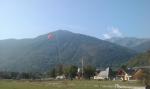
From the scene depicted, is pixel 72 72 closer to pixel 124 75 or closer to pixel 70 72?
pixel 70 72

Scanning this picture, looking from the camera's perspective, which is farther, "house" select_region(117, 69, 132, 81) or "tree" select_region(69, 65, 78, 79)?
"tree" select_region(69, 65, 78, 79)

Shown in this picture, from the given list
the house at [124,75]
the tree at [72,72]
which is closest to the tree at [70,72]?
the tree at [72,72]

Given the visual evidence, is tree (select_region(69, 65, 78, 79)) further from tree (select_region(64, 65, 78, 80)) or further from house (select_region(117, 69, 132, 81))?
house (select_region(117, 69, 132, 81))

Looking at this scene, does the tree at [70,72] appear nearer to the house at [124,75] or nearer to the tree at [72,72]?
the tree at [72,72]

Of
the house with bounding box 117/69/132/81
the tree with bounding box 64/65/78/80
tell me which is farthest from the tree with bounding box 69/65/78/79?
the house with bounding box 117/69/132/81

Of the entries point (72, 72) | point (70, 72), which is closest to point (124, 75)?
point (72, 72)

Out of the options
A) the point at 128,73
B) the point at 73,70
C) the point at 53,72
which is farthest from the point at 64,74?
the point at 128,73

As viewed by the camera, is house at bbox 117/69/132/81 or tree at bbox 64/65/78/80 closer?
house at bbox 117/69/132/81

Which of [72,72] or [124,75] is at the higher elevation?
[72,72]


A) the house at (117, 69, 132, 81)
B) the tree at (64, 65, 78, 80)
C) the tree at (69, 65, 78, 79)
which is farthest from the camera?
the tree at (69, 65, 78, 79)

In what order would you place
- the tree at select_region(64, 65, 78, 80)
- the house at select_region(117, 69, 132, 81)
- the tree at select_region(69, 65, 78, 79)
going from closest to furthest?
the house at select_region(117, 69, 132, 81)
the tree at select_region(64, 65, 78, 80)
the tree at select_region(69, 65, 78, 79)

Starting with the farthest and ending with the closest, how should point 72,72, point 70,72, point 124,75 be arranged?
point 72,72, point 70,72, point 124,75

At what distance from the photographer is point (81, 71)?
157625 millimetres

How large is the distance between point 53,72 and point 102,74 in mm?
23923
